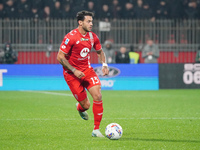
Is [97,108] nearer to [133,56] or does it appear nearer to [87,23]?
[87,23]

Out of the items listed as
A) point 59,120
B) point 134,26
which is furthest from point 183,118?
point 134,26

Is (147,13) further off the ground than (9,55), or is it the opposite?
(147,13)

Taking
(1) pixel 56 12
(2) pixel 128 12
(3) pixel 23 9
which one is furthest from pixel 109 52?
(3) pixel 23 9

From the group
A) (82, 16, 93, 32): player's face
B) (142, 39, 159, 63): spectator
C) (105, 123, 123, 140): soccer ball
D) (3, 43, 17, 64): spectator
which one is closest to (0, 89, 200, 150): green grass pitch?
(105, 123, 123, 140): soccer ball

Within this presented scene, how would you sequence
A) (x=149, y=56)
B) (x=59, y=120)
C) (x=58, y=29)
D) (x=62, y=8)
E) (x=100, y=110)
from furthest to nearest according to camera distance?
(x=62, y=8), (x=58, y=29), (x=149, y=56), (x=59, y=120), (x=100, y=110)

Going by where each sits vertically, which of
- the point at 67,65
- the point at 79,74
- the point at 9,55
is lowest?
the point at 9,55

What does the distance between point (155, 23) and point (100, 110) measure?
14514 mm

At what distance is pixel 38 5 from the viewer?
22578 millimetres

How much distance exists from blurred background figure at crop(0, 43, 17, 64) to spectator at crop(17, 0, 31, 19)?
3.25 m

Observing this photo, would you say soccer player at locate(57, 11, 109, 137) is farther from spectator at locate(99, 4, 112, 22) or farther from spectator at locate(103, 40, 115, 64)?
spectator at locate(99, 4, 112, 22)

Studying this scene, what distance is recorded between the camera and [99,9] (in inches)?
872

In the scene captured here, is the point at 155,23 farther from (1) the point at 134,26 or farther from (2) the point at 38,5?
(2) the point at 38,5

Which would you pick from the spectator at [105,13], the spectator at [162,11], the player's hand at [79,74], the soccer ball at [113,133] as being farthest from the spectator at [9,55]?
the soccer ball at [113,133]

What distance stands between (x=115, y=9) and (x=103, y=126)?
15.0 metres
